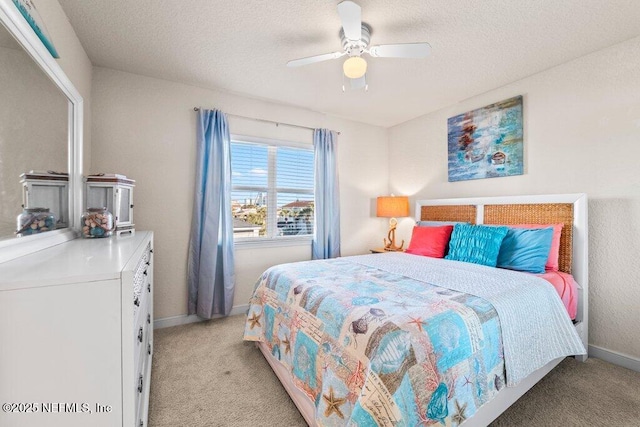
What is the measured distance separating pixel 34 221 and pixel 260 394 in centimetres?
160

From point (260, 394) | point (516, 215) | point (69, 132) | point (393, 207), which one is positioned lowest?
point (260, 394)

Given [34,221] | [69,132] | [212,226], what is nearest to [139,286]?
[34,221]

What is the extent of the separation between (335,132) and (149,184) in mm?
2344

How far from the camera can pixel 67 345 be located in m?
0.85

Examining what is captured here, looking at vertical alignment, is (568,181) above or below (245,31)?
below

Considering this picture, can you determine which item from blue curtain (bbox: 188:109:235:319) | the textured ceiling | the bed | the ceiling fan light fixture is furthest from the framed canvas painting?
blue curtain (bbox: 188:109:235:319)

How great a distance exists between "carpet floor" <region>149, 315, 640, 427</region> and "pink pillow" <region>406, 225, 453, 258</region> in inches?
49.3

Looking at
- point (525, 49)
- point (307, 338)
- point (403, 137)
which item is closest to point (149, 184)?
point (307, 338)

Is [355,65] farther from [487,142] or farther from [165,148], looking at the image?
[165,148]

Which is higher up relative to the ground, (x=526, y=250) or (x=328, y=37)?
(x=328, y=37)

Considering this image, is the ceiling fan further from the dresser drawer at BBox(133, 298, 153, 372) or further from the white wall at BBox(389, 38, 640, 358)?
the dresser drawer at BBox(133, 298, 153, 372)

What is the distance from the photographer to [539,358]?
1.67 meters

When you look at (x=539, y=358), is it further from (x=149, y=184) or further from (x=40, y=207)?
(x=149, y=184)

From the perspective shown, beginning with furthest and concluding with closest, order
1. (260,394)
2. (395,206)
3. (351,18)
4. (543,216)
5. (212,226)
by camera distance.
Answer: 1. (395,206)
2. (212,226)
3. (543,216)
4. (260,394)
5. (351,18)
